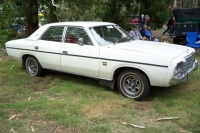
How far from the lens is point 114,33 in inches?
236

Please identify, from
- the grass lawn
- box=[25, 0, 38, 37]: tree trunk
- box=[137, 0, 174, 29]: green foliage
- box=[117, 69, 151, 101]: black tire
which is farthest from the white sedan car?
box=[137, 0, 174, 29]: green foliage

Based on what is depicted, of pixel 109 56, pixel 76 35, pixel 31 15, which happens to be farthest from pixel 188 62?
pixel 31 15

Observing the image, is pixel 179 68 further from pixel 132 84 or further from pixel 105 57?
pixel 105 57

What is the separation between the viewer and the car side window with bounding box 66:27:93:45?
5524mm

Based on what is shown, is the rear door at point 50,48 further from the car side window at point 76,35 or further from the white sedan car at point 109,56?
the car side window at point 76,35

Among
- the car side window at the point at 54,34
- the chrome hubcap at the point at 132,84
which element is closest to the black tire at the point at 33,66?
the car side window at the point at 54,34

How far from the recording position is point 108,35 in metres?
5.79

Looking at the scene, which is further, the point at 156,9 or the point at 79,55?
the point at 156,9

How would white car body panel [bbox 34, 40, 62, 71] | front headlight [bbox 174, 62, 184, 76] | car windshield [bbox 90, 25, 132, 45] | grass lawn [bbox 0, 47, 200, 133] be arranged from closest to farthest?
grass lawn [bbox 0, 47, 200, 133]
front headlight [bbox 174, 62, 184, 76]
car windshield [bbox 90, 25, 132, 45]
white car body panel [bbox 34, 40, 62, 71]

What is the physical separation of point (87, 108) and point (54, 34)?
7.73 ft

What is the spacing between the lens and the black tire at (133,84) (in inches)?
193

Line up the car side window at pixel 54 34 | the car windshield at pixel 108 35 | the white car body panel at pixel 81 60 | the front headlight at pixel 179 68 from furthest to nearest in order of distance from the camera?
the car side window at pixel 54 34 < the car windshield at pixel 108 35 < the white car body panel at pixel 81 60 < the front headlight at pixel 179 68

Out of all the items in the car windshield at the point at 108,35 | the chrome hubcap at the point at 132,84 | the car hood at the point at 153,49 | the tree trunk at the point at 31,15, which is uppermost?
the tree trunk at the point at 31,15

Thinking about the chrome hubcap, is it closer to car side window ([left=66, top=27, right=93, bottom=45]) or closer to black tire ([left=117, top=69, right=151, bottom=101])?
black tire ([left=117, top=69, right=151, bottom=101])
